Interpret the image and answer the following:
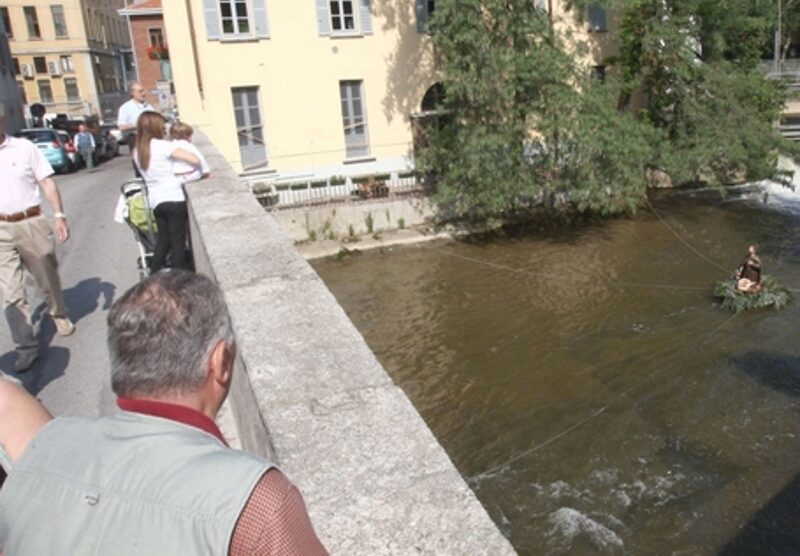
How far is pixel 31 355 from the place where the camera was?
509 centimetres

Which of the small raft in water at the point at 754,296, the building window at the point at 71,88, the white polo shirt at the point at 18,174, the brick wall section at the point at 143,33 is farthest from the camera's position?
the building window at the point at 71,88

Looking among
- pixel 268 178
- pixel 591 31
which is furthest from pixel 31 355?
pixel 591 31

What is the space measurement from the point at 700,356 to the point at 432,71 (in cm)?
1371

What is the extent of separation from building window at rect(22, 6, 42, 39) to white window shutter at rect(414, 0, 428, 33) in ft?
116

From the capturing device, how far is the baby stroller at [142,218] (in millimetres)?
6340

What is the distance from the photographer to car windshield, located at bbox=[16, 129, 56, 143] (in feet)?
71.4

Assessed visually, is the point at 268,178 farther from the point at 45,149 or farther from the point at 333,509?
the point at 333,509

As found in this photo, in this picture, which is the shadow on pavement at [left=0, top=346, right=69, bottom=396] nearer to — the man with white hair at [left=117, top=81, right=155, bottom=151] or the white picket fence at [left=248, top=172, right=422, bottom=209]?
the man with white hair at [left=117, top=81, right=155, bottom=151]

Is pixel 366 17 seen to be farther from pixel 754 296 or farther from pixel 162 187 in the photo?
pixel 162 187

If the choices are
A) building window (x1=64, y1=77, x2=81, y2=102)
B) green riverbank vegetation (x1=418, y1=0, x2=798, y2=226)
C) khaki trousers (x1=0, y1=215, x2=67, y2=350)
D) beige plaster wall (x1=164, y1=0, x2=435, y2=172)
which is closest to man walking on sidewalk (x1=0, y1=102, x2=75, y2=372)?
khaki trousers (x1=0, y1=215, x2=67, y2=350)

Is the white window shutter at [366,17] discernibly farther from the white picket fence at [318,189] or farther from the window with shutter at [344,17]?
the white picket fence at [318,189]

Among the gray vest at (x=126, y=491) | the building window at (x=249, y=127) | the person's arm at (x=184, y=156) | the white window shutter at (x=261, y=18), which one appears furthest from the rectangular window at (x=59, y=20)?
the gray vest at (x=126, y=491)

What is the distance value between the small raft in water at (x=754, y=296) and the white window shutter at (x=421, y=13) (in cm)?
1281

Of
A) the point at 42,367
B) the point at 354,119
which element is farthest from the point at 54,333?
the point at 354,119
